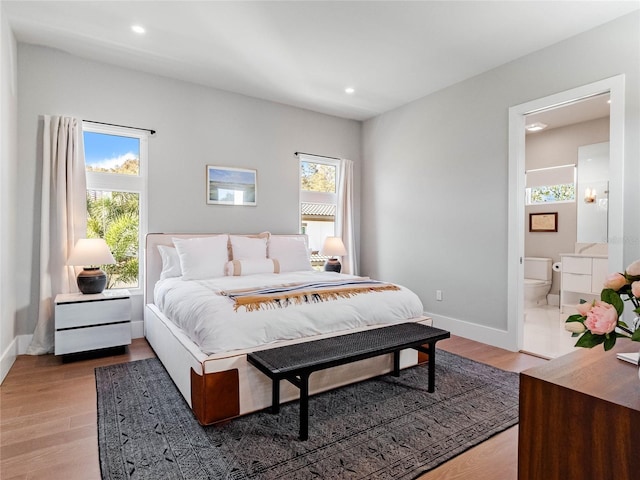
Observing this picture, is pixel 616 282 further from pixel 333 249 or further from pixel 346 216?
pixel 346 216

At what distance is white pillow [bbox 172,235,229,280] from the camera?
343 centimetres

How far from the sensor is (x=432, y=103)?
4.23m

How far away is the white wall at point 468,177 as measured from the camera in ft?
9.04

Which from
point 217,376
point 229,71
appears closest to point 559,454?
point 217,376

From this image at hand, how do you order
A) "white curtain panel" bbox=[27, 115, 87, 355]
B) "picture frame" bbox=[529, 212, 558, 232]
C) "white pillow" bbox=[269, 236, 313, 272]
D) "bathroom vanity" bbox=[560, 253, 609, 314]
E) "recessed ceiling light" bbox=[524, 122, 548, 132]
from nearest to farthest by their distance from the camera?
"white curtain panel" bbox=[27, 115, 87, 355], "white pillow" bbox=[269, 236, 313, 272], "bathroom vanity" bbox=[560, 253, 609, 314], "recessed ceiling light" bbox=[524, 122, 548, 132], "picture frame" bbox=[529, 212, 558, 232]

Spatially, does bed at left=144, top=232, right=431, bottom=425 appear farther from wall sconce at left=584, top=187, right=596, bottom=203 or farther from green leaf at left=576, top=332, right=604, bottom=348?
wall sconce at left=584, top=187, right=596, bottom=203

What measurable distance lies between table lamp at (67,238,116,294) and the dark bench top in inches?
79.9

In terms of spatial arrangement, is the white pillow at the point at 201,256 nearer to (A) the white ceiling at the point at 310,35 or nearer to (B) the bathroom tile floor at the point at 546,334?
(A) the white ceiling at the point at 310,35

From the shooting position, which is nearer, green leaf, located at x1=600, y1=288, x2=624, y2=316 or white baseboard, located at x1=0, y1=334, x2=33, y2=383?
green leaf, located at x1=600, y1=288, x2=624, y2=316

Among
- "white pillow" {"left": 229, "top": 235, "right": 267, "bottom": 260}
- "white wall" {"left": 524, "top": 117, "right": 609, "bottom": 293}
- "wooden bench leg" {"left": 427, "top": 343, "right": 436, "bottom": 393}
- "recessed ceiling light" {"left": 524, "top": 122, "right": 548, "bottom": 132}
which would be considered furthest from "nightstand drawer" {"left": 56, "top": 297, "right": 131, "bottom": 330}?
"white wall" {"left": 524, "top": 117, "right": 609, "bottom": 293}

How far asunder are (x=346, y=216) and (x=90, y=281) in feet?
10.6

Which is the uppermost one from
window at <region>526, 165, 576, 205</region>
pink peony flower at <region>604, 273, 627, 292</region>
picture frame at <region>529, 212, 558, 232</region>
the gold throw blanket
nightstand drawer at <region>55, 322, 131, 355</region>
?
window at <region>526, 165, 576, 205</region>

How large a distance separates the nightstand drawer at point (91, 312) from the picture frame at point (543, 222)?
587 centimetres

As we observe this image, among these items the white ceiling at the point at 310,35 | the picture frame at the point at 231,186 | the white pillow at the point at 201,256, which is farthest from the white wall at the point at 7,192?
the picture frame at the point at 231,186
